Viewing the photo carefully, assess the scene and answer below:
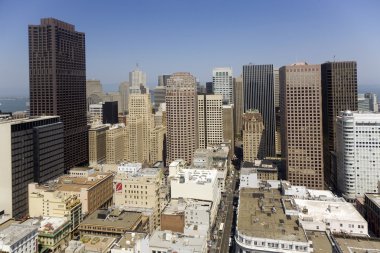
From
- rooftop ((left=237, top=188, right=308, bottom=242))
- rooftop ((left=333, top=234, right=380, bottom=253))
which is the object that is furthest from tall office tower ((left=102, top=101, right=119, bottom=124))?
rooftop ((left=333, top=234, right=380, bottom=253))

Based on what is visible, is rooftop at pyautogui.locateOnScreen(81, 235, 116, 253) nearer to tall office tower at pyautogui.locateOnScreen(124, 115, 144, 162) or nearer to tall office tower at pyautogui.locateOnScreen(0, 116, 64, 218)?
tall office tower at pyautogui.locateOnScreen(0, 116, 64, 218)

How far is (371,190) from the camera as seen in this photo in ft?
193

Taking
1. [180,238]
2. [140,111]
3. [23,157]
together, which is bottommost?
[180,238]

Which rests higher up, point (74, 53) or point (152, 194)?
point (74, 53)

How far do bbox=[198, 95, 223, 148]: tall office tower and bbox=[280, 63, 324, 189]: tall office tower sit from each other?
33.5 meters

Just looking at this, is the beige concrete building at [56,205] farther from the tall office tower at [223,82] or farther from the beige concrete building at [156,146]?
the tall office tower at [223,82]

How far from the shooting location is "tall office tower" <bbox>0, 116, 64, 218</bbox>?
1934 inches

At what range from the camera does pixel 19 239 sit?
3322 cm

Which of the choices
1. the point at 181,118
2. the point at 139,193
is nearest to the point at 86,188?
the point at 139,193

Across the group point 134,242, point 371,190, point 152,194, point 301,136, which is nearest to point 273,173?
point 301,136

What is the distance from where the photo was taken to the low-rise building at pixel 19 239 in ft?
105

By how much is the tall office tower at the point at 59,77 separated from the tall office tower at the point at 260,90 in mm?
57978

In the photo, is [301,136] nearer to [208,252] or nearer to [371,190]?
[371,190]

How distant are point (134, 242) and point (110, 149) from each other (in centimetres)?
6095
